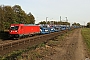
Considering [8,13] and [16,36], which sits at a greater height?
[8,13]

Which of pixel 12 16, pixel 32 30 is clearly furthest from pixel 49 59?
pixel 12 16

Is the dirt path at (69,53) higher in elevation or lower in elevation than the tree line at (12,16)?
lower

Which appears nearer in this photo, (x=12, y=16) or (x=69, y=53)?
A: (x=69, y=53)

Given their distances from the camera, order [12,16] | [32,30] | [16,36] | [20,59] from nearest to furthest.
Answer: [20,59], [16,36], [32,30], [12,16]

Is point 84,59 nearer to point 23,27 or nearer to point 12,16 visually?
point 23,27

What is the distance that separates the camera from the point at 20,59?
10836mm

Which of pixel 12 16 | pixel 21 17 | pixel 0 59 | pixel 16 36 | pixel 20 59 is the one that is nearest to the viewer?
pixel 20 59

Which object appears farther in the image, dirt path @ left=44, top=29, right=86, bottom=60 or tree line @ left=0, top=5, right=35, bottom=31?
tree line @ left=0, top=5, right=35, bottom=31

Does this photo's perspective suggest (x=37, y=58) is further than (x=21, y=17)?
No

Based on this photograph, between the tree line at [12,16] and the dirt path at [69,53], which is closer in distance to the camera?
the dirt path at [69,53]

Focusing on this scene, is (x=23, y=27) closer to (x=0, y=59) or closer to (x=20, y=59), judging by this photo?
(x=0, y=59)

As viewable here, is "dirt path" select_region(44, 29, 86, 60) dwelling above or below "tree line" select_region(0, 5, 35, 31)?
below

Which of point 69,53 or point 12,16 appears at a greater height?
point 12,16

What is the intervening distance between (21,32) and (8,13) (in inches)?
1839
